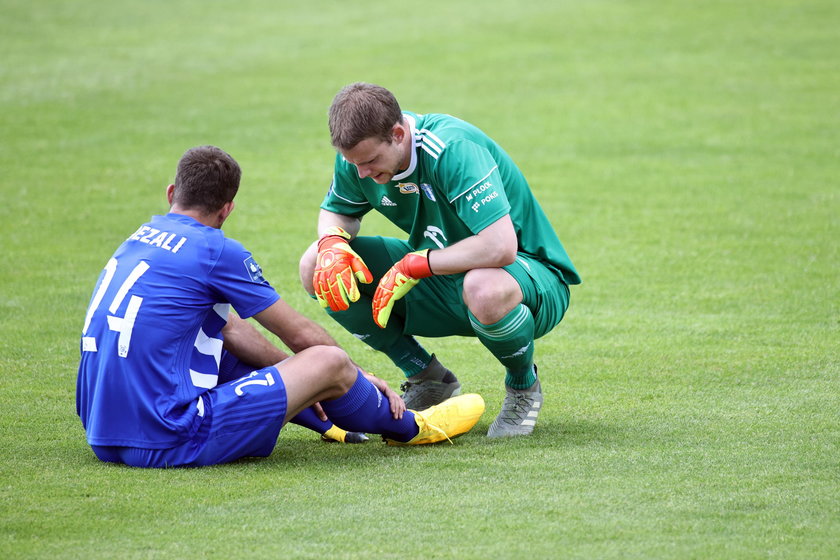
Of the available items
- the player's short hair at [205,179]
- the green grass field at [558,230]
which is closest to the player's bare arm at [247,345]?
the green grass field at [558,230]

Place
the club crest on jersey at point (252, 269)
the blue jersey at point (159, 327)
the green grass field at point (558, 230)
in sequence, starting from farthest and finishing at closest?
the club crest on jersey at point (252, 269), the blue jersey at point (159, 327), the green grass field at point (558, 230)

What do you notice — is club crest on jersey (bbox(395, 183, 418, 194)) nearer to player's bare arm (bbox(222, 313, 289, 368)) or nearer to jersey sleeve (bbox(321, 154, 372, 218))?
jersey sleeve (bbox(321, 154, 372, 218))

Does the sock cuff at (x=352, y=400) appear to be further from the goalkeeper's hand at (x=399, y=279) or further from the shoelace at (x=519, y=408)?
the shoelace at (x=519, y=408)

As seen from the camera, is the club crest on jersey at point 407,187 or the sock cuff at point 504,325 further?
the club crest on jersey at point 407,187

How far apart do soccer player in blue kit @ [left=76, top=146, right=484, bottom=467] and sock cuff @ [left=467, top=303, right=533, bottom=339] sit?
0.55 meters

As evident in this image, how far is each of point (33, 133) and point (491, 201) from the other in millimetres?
10058

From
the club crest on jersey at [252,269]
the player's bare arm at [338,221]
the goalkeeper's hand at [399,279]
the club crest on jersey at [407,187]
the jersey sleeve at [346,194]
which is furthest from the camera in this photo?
the player's bare arm at [338,221]

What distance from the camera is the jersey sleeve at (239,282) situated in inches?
169

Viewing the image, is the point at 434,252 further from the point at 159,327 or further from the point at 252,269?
the point at 159,327

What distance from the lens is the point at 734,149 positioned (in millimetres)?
12711

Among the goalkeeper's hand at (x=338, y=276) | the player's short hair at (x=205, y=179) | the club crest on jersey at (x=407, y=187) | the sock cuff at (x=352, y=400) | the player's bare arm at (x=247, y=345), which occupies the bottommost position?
the sock cuff at (x=352, y=400)

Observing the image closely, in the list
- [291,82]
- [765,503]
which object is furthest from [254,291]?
[291,82]

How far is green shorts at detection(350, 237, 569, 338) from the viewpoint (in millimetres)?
4926

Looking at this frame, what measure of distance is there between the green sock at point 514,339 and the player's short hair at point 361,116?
85 cm
